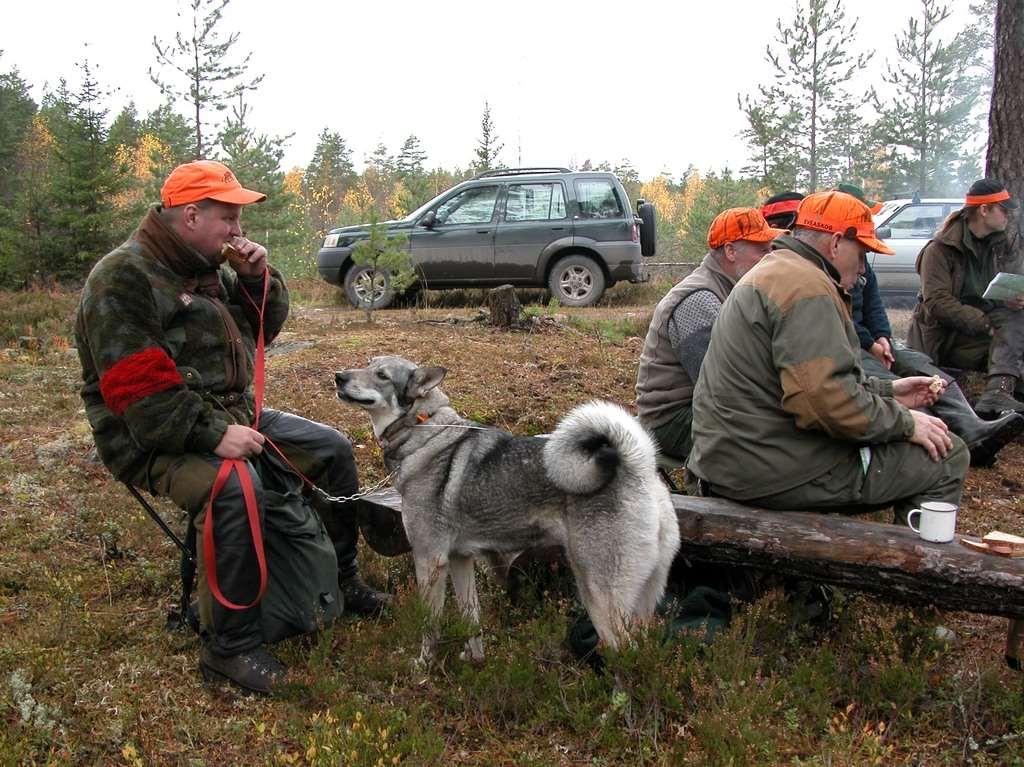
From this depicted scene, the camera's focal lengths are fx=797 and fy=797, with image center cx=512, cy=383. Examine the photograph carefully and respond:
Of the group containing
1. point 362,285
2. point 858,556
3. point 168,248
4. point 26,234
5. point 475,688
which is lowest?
point 475,688

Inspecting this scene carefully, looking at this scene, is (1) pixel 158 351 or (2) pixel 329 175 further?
(2) pixel 329 175

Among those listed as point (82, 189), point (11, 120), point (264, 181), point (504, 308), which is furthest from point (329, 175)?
point (504, 308)

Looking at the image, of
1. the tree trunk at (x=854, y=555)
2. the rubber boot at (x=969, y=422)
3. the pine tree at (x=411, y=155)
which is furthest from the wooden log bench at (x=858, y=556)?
the pine tree at (x=411, y=155)

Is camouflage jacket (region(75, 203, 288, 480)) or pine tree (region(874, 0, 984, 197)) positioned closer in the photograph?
camouflage jacket (region(75, 203, 288, 480))

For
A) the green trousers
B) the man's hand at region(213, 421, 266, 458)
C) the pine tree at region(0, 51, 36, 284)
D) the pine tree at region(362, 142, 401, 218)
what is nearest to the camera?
the man's hand at region(213, 421, 266, 458)

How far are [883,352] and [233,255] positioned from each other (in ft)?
14.2

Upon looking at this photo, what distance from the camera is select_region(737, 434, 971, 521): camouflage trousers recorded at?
3445mm

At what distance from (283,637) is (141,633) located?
0.66m

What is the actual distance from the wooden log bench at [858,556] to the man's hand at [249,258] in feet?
7.25

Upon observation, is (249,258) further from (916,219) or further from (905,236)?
(916,219)

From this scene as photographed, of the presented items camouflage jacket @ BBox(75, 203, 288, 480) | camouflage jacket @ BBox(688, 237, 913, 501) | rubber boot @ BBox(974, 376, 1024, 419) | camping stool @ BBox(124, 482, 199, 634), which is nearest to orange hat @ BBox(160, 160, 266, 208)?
camouflage jacket @ BBox(75, 203, 288, 480)

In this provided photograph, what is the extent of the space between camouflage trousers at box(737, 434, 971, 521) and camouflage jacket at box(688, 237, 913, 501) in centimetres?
5

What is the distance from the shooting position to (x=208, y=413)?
3.31m

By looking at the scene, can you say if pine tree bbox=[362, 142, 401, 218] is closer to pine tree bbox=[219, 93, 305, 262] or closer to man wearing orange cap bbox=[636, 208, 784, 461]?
pine tree bbox=[219, 93, 305, 262]
